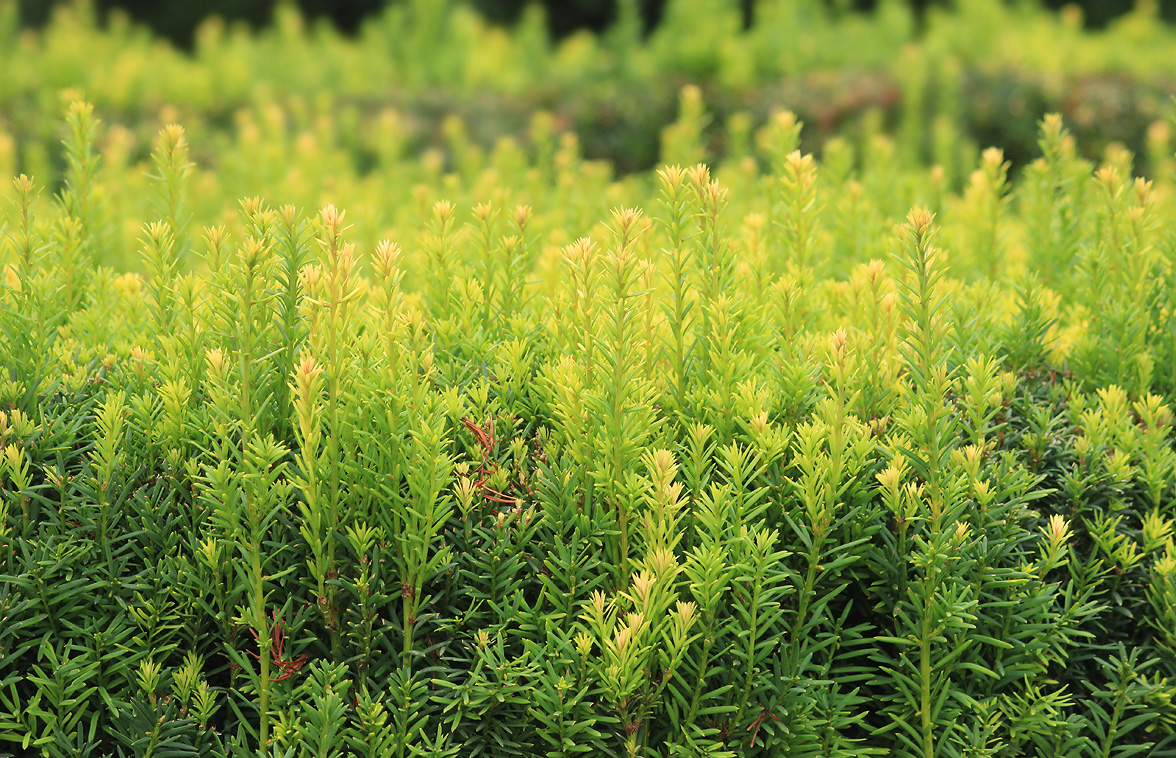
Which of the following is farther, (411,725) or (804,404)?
(804,404)

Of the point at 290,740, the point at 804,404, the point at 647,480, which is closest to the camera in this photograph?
the point at 290,740

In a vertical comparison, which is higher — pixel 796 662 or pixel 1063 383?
pixel 1063 383

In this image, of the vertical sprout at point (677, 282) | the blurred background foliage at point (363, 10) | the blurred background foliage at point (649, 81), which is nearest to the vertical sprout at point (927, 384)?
the vertical sprout at point (677, 282)

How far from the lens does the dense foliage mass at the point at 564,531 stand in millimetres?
1491

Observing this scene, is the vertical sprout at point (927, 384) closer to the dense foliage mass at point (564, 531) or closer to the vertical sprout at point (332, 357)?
the dense foliage mass at point (564, 531)

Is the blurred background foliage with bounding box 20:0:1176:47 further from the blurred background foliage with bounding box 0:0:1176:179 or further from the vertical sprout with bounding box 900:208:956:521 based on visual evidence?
the vertical sprout with bounding box 900:208:956:521

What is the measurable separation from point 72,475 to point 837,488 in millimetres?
1403

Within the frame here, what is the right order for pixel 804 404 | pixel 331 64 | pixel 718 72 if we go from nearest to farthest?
pixel 804 404 → pixel 718 72 → pixel 331 64

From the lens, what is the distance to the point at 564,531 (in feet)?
5.23

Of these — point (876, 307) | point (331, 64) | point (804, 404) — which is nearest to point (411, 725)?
point (804, 404)

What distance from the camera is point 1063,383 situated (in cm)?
210

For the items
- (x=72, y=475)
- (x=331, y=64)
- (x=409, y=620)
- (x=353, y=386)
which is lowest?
(x=331, y=64)

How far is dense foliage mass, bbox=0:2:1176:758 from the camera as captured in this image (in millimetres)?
1491

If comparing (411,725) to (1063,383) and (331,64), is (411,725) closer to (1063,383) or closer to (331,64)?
(1063,383)
